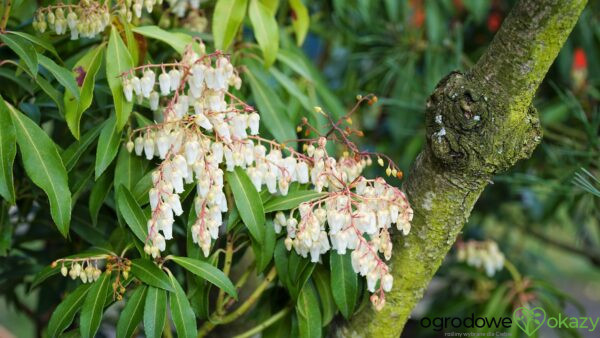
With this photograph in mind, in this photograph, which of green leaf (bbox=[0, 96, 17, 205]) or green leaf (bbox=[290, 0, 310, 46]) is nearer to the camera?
green leaf (bbox=[0, 96, 17, 205])

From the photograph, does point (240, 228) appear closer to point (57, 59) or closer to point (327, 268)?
point (327, 268)

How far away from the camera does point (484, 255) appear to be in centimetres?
202

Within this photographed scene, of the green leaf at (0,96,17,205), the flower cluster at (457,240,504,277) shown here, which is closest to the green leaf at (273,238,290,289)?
the green leaf at (0,96,17,205)

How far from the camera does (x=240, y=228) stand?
1.34 metres

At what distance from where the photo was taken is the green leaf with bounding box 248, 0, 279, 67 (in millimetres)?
1499

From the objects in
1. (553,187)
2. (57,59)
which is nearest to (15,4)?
(57,59)

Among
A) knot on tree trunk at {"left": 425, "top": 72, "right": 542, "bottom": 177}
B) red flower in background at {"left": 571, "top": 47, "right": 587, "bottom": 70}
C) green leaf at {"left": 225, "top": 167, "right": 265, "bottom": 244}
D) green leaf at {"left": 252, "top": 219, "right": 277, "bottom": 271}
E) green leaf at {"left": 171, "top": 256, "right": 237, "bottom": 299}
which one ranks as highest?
knot on tree trunk at {"left": 425, "top": 72, "right": 542, "bottom": 177}

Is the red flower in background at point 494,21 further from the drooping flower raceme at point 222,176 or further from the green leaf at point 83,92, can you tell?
the green leaf at point 83,92

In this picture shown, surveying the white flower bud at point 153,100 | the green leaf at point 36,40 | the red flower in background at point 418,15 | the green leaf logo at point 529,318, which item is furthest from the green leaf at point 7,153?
the red flower in background at point 418,15

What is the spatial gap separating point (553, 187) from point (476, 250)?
0.93ft

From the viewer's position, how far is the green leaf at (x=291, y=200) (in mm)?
1274

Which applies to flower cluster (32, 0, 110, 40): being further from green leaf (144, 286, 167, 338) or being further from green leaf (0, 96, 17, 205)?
green leaf (144, 286, 167, 338)

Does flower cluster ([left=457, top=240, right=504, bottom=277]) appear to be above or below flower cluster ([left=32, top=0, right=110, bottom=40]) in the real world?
below

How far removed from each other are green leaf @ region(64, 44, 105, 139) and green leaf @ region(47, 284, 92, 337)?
0.89ft
